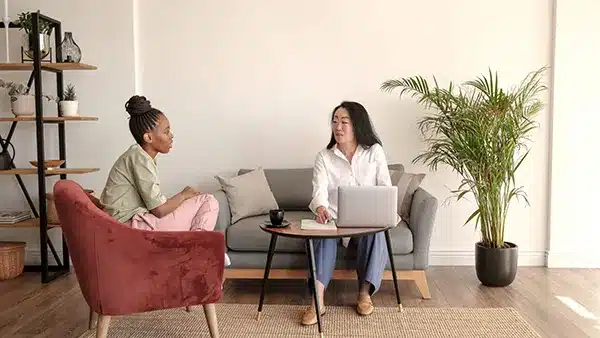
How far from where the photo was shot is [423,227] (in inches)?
151

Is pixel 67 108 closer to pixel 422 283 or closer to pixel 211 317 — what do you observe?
pixel 211 317

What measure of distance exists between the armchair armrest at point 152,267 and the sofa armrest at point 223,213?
3.80 ft

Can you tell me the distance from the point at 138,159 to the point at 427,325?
1721mm

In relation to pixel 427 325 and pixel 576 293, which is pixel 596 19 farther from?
pixel 427 325

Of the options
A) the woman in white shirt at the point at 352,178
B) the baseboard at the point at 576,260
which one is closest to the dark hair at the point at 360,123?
the woman in white shirt at the point at 352,178

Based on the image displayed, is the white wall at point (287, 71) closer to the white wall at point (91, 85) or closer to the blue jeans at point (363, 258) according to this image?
the white wall at point (91, 85)

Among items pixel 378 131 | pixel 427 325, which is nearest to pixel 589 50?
pixel 378 131

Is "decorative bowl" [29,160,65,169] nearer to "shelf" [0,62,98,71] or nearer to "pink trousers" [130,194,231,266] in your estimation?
"shelf" [0,62,98,71]

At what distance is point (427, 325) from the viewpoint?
3.36m

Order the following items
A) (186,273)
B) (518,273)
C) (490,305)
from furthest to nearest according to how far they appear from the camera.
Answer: (518,273)
(490,305)
(186,273)

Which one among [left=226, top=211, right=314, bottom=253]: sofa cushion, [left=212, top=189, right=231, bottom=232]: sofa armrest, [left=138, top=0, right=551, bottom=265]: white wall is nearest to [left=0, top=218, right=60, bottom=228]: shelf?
[left=138, top=0, right=551, bottom=265]: white wall

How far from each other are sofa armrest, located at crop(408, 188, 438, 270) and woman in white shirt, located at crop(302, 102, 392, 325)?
265 millimetres

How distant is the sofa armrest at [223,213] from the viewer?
3930mm

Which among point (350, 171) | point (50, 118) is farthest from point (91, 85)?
point (350, 171)
